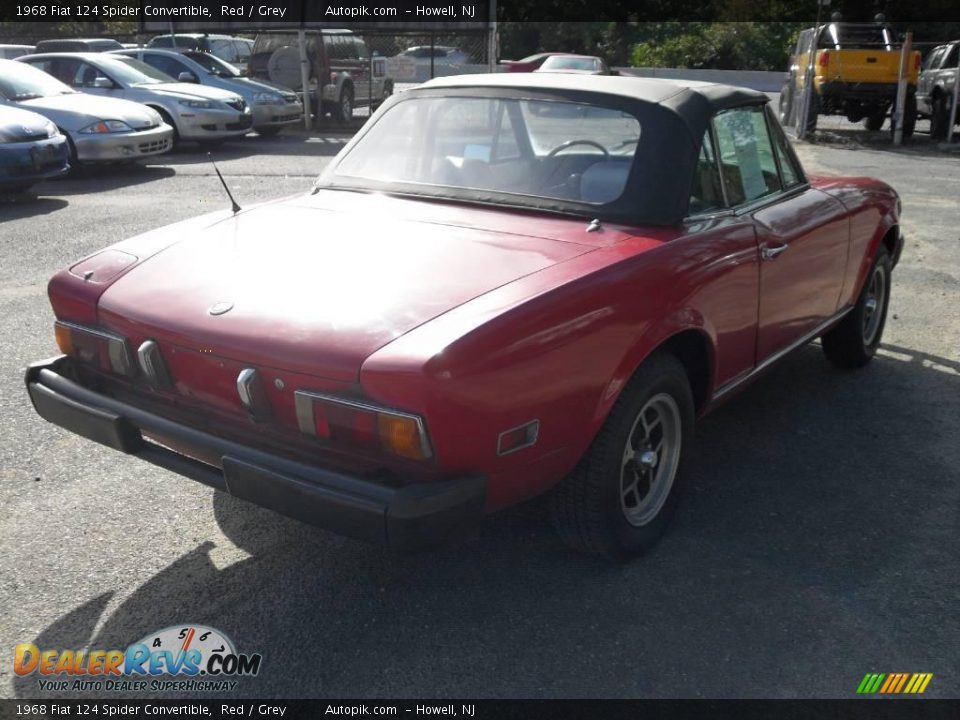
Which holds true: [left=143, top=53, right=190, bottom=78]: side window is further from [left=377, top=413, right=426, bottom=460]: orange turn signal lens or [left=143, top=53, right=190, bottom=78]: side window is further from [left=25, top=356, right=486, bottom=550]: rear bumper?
[left=377, top=413, right=426, bottom=460]: orange turn signal lens

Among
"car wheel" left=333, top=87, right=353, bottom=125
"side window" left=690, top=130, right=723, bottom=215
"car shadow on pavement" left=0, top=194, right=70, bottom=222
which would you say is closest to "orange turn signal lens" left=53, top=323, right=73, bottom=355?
"side window" left=690, top=130, right=723, bottom=215

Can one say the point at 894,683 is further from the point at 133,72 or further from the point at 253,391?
the point at 133,72

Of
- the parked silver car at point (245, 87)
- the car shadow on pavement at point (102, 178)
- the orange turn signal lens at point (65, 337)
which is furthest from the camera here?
the parked silver car at point (245, 87)

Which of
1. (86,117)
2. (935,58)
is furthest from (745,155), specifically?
(935,58)

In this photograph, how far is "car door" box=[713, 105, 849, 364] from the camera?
368 cm

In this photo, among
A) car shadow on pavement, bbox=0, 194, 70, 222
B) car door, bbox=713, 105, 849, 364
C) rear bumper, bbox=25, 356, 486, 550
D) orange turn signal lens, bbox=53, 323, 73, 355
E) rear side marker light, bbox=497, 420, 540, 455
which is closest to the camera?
rear bumper, bbox=25, 356, 486, 550

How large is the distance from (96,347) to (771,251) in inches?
97.4

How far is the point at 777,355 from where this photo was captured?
3.95 m

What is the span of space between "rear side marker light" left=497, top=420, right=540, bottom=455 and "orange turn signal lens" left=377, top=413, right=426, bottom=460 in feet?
0.75

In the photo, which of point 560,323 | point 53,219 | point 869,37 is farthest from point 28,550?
point 869,37

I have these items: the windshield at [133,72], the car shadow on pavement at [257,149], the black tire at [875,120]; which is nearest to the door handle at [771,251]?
the car shadow on pavement at [257,149]

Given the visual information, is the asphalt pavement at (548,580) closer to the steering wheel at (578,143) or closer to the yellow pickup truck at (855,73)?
the steering wheel at (578,143)

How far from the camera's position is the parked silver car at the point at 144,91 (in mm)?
13188
